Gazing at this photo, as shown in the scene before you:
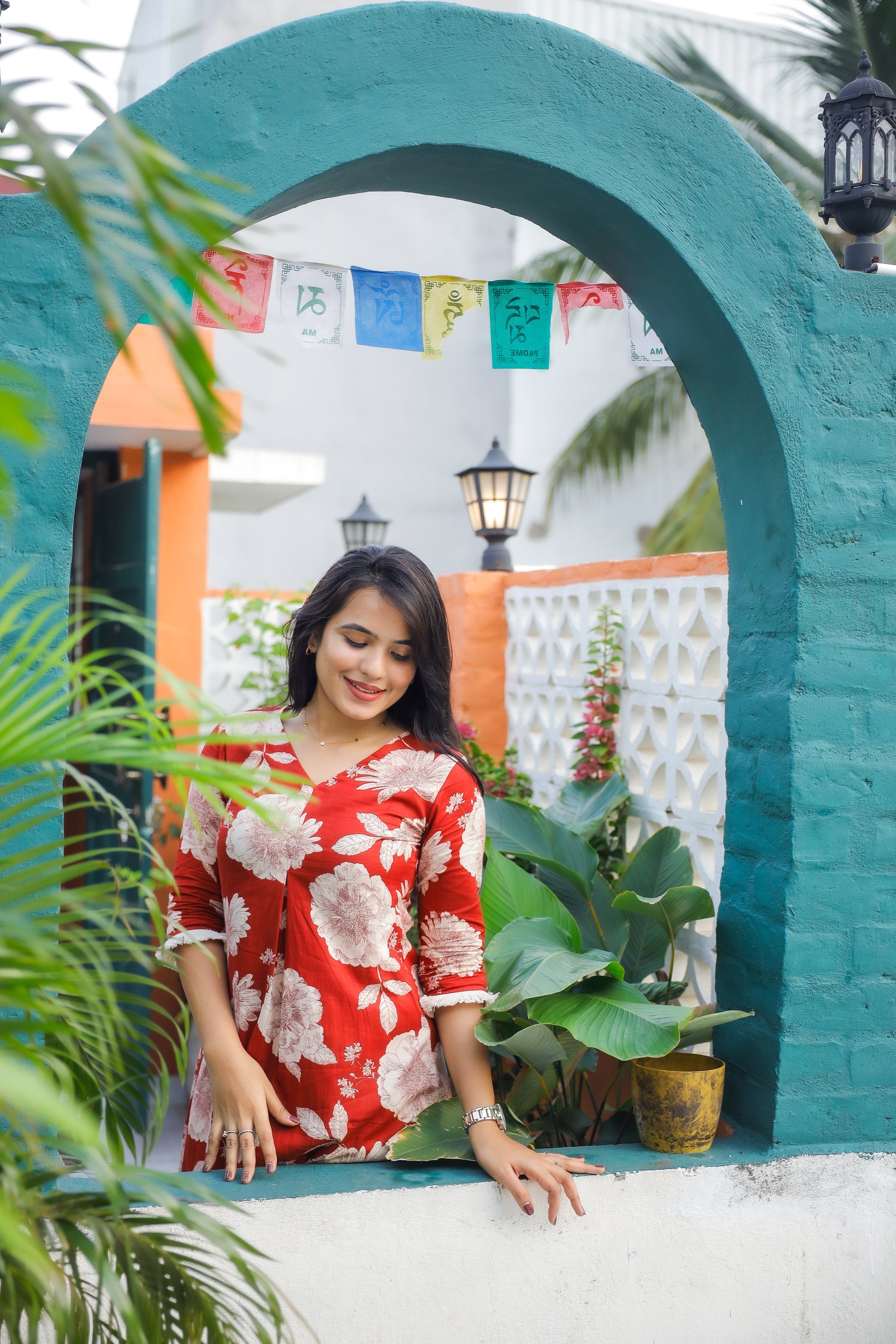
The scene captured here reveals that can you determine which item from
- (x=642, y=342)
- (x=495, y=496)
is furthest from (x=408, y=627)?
(x=495, y=496)

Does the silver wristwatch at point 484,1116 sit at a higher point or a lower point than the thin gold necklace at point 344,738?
lower

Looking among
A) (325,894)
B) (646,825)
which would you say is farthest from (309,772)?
(646,825)

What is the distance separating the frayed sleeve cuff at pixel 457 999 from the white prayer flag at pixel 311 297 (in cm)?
149

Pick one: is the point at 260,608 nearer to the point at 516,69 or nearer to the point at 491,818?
the point at 491,818

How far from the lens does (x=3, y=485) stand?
79 cm

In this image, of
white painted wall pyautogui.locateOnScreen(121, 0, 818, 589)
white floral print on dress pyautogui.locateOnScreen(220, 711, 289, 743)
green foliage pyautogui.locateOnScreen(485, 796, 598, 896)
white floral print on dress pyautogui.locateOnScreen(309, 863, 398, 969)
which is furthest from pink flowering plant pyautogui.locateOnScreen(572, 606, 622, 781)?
white painted wall pyautogui.locateOnScreen(121, 0, 818, 589)

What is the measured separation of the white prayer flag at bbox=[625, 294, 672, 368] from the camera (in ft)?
9.10

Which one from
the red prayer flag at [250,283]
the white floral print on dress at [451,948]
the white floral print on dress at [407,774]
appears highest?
the red prayer flag at [250,283]

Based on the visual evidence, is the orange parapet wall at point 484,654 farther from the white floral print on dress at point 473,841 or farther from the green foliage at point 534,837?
the white floral print on dress at point 473,841

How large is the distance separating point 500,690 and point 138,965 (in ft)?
6.74

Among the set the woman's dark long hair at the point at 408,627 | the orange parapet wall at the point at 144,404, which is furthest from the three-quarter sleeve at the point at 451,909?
the orange parapet wall at the point at 144,404

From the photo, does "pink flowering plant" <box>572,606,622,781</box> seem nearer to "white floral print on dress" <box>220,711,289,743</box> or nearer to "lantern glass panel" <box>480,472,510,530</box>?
"white floral print on dress" <box>220,711,289,743</box>

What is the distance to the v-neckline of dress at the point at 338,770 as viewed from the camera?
81.9 inches

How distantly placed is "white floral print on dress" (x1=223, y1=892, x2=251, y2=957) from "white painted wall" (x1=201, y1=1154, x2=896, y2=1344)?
0.43 meters
